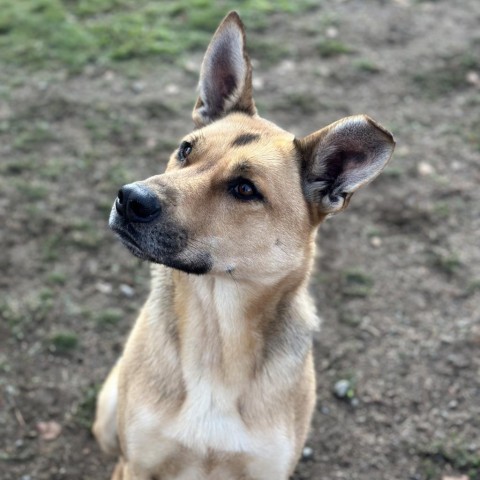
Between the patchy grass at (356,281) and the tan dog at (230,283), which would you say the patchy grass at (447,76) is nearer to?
the patchy grass at (356,281)

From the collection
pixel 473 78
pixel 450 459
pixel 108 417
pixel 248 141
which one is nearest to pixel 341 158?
pixel 248 141

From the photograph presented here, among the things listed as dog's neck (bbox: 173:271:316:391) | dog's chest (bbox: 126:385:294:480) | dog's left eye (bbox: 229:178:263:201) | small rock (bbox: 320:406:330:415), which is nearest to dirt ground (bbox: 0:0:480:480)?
small rock (bbox: 320:406:330:415)

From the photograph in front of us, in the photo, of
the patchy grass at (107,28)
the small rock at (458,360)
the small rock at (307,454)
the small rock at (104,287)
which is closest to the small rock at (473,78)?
the patchy grass at (107,28)

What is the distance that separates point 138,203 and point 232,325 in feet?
3.04

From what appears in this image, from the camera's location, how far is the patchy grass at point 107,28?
26.8 ft

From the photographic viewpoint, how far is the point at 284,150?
352cm

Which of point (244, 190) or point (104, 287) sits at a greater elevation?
point (244, 190)

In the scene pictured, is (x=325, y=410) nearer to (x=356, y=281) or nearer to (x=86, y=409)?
(x=356, y=281)

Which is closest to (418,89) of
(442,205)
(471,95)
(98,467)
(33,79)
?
(471,95)

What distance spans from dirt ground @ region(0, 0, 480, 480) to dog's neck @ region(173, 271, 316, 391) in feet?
5.11

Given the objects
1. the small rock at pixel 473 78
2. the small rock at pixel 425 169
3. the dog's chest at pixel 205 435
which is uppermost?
the dog's chest at pixel 205 435

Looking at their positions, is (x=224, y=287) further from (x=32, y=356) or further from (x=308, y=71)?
(x=308, y=71)

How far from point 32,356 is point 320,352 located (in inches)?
90.1

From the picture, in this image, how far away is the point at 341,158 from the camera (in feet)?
11.3
